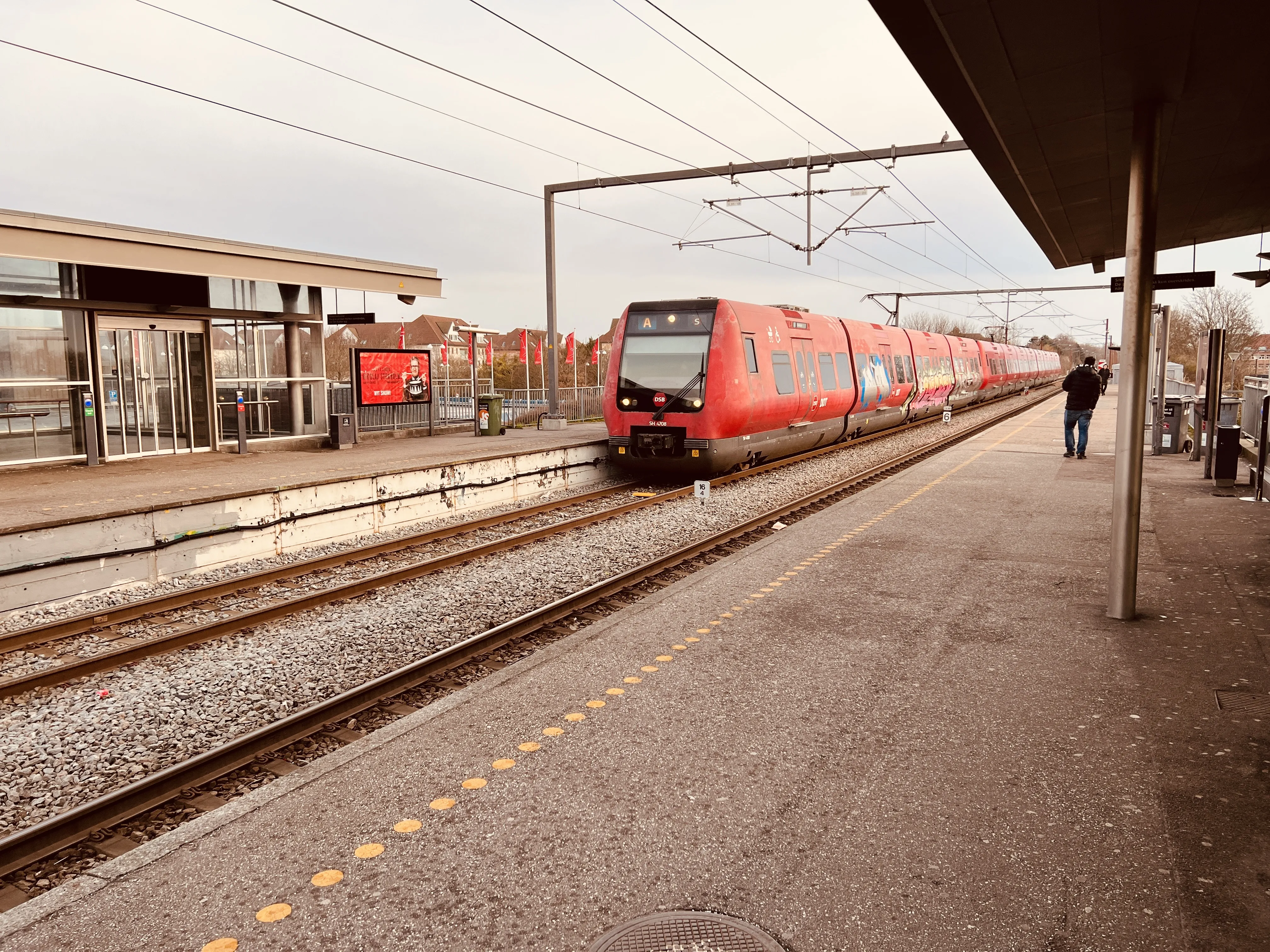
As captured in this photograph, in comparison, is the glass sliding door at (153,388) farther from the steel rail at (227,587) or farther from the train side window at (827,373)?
the train side window at (827,373)

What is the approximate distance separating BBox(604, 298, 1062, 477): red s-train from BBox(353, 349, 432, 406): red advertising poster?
755 centimetres

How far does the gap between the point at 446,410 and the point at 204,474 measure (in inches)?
389

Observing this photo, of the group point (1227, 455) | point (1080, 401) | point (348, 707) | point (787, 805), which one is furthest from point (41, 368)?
point (1227, 455)

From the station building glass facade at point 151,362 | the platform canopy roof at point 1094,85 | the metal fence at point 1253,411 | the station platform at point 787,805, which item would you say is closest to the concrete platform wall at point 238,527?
the station platform at point 787,805

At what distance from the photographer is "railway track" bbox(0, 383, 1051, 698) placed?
5.90m

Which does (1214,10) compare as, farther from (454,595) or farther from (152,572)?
(152,572)

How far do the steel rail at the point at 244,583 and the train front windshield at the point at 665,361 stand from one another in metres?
1.47

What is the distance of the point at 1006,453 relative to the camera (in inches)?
662

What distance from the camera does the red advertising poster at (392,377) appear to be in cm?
1858

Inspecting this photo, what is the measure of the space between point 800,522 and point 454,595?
4.61 m

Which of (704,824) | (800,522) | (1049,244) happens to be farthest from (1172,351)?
(704,824)

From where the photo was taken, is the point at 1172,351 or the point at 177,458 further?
the point at 1172,351

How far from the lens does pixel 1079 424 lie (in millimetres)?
15953

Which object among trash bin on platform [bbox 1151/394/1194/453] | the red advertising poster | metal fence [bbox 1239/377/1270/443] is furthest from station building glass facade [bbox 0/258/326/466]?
trash bin on platform [bbox 1151/394/1194/453]
